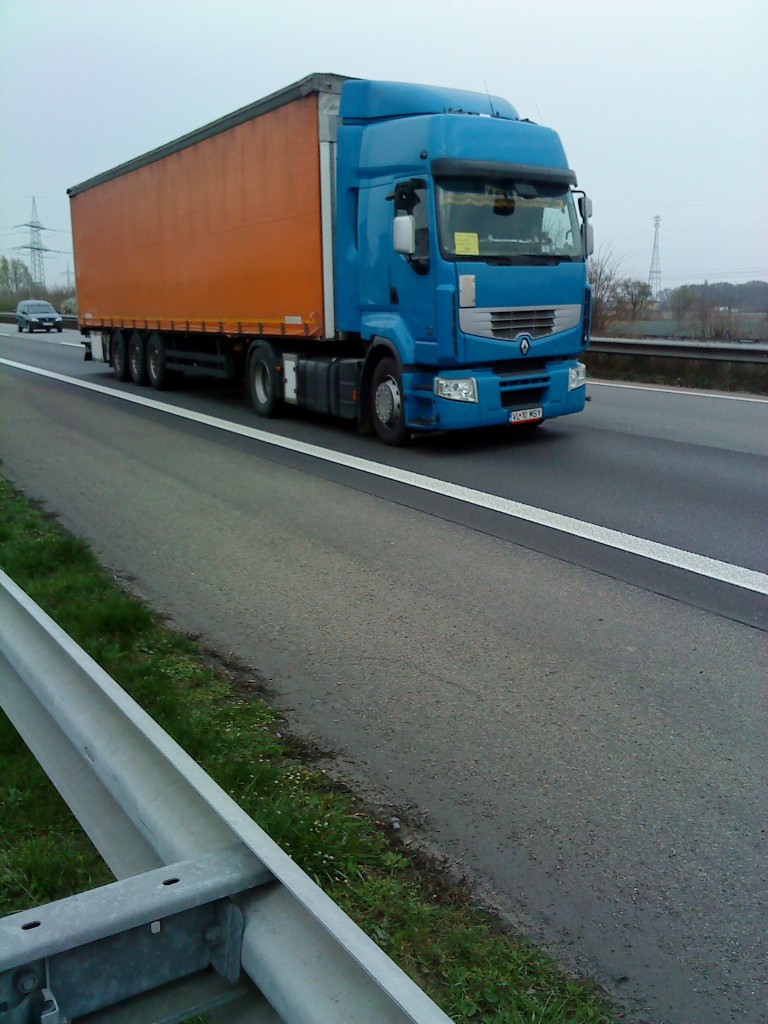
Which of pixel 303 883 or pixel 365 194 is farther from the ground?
pixel 365 194

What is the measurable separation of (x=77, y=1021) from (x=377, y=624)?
3.96 metres

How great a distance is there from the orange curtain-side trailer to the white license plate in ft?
8.79

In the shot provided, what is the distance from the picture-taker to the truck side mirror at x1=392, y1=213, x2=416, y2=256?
1018 cm

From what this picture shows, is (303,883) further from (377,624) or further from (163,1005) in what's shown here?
(377,624)

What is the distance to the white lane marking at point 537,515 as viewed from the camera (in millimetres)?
6379

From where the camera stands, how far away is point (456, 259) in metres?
10.2

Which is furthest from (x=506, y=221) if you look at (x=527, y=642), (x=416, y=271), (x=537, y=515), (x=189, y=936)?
(x=189, y=936)

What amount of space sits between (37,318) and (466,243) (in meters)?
38.8

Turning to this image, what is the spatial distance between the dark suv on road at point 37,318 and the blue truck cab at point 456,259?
36772mm

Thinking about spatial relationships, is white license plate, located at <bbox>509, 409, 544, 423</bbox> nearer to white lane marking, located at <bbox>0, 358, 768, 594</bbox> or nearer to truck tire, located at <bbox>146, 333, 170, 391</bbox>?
white lane marking, located at <bbox>0, 358, 768, 594</bbox>

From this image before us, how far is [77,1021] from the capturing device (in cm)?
165

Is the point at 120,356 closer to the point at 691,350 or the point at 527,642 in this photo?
the point at 691,350

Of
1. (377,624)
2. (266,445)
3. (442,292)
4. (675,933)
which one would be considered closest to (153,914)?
(675,933)

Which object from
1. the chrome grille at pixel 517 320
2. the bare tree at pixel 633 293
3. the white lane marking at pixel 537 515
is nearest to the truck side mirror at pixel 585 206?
the chrome grille at pixel 517 320
